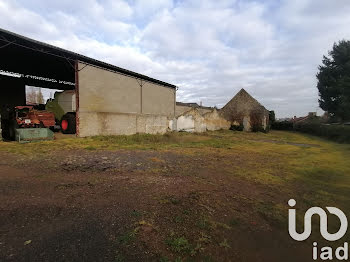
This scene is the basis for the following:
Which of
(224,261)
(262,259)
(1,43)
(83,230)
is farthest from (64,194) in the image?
(1,43)

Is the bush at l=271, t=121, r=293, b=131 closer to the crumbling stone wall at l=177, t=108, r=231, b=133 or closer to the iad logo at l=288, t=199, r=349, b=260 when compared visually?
the crumbling stone wall at l=177, t=108, r=231, b=133

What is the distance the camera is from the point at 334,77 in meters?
38.5

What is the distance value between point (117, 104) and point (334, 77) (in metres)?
43.2

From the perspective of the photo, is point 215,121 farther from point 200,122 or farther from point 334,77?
point 334,77

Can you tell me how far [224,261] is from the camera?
9.19 feet

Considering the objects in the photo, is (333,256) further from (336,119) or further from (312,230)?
(336,119)

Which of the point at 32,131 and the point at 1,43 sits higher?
the point at 1,43

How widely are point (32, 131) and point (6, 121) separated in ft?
15.5

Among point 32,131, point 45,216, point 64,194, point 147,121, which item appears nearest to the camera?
point 45,216

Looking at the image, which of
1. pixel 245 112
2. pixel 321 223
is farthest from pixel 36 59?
pixel 245 112

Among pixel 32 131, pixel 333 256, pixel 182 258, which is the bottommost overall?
pixel 333 256

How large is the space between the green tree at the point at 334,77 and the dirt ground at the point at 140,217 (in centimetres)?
4017

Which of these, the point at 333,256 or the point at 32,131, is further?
the point at 32,131

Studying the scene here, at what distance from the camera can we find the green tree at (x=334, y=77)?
36.2 metres
